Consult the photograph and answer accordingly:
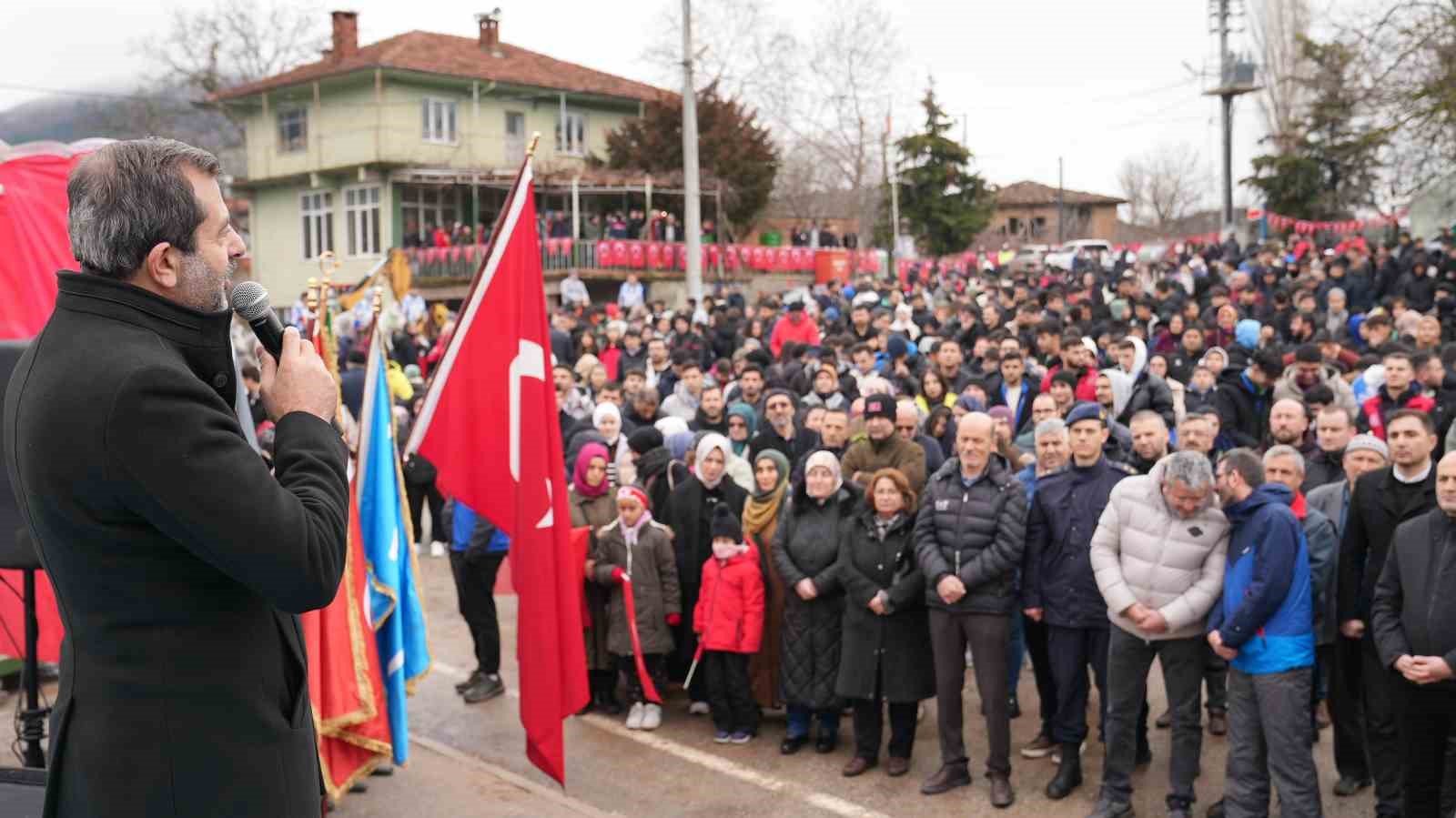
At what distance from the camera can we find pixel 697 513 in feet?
27.0

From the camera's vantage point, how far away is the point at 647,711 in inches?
323

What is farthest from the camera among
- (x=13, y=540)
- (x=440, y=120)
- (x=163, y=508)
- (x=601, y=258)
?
(x=440, y=120)

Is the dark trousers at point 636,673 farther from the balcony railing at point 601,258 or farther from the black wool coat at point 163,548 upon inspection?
the balcony railing at point 601,258

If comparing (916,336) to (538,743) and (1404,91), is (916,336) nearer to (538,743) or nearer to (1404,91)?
(1404,91)

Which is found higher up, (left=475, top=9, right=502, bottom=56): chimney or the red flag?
(left=475, top=9, right=502, bottom=56): chimney

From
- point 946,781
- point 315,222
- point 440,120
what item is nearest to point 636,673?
point 946,781

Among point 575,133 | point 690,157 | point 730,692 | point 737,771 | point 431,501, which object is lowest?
point 737,771

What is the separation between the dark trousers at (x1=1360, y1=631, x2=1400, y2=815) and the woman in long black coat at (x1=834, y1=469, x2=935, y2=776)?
2.14 meters

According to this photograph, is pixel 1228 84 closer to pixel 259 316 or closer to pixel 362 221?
pixel 362 221

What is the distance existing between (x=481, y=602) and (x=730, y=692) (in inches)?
75.9

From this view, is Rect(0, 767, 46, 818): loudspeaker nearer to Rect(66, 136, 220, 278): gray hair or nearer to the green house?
Rect(66, 136, 220, 278): gray hair

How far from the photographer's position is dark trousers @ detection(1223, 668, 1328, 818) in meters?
5.85

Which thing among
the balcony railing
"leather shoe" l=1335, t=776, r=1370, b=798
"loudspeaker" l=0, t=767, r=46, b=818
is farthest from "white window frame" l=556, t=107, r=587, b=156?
"loudspeaker" l=0, t=767, r=46, b=818

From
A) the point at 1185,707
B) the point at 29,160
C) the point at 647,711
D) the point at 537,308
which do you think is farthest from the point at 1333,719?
the point at 29,160
